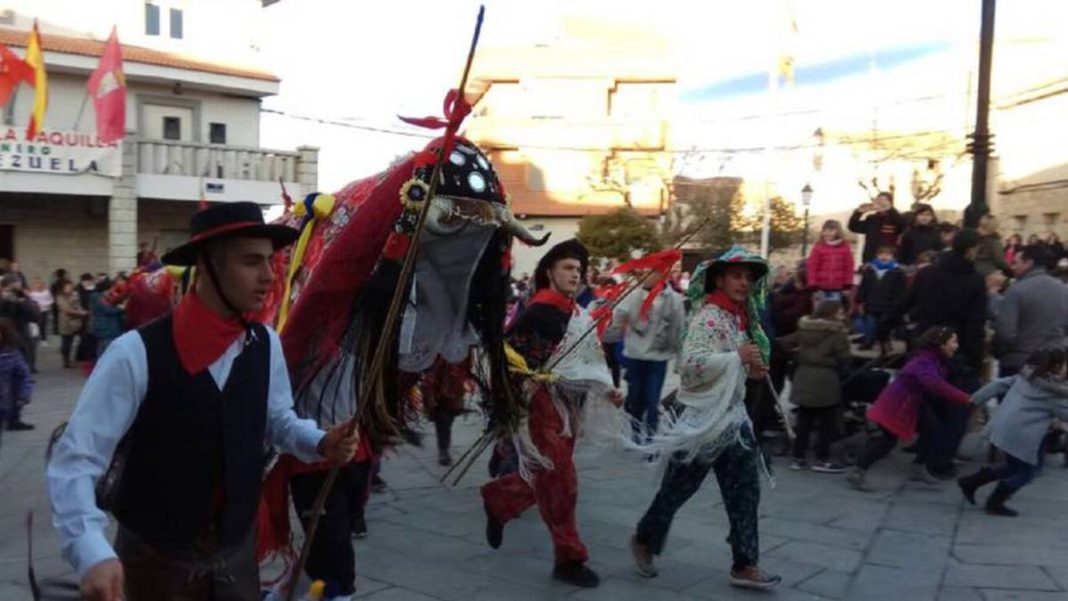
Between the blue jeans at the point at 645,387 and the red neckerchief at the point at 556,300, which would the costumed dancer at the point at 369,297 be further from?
the blue jeans at the point at 645,387

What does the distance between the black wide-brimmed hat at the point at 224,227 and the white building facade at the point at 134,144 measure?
16.5m

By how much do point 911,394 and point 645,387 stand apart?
2385 mm

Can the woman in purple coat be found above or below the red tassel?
below

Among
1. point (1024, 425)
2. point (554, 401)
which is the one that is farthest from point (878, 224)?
point (554, 401)

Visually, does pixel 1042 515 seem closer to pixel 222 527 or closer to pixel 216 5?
pixel 222 527

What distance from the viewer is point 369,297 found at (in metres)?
3.53

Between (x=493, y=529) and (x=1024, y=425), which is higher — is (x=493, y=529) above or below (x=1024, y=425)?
below

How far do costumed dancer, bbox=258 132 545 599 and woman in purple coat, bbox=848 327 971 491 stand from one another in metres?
4.10

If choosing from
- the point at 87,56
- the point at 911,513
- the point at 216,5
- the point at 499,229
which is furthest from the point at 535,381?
the point at 216,5

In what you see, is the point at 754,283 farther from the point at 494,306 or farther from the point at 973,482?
the point at 973,482

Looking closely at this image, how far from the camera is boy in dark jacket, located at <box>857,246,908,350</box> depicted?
833cm

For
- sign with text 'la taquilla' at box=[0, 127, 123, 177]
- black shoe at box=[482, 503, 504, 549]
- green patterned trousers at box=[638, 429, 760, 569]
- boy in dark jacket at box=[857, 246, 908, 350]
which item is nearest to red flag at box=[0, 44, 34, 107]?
sign with text 'la taquilla' at box=[0, 127, 123, 177]

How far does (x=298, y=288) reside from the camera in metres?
3.65

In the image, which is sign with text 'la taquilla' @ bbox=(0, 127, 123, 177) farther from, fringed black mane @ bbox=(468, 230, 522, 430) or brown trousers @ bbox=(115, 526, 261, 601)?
brown trousers @ bbox=(115, 526, 261, 601)
